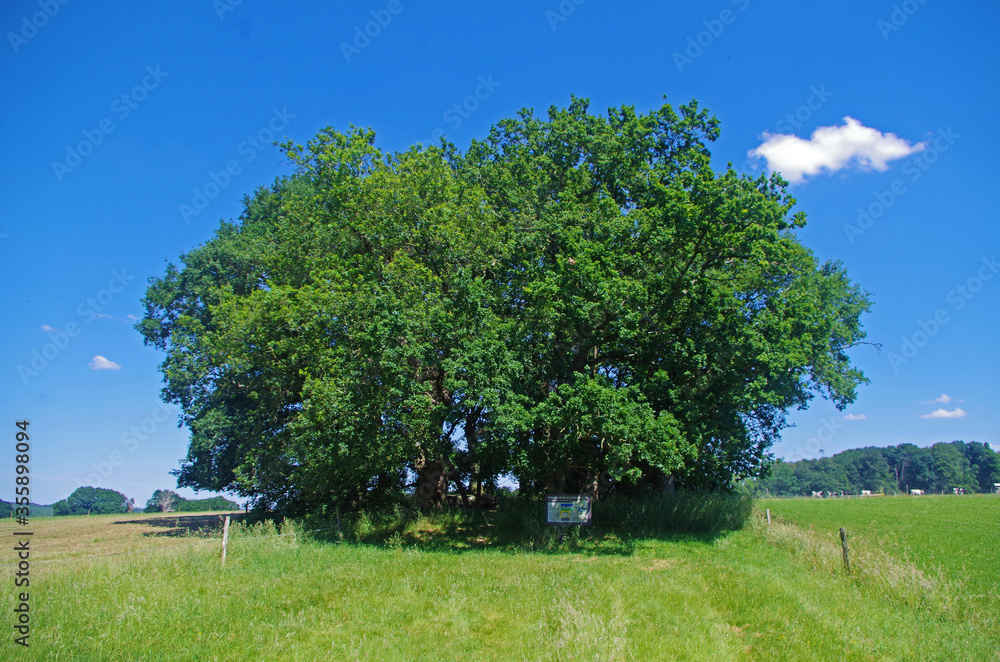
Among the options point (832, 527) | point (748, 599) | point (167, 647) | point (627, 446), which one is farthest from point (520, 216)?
point (832, 527)

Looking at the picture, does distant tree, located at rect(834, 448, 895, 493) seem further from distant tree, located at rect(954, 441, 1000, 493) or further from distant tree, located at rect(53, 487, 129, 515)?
distant tree, located at rect(53, 487, 129, 515)

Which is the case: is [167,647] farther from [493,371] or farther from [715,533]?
[715,533]

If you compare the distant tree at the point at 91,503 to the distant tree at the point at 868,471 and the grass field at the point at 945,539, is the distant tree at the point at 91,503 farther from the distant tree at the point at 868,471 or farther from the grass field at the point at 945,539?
the distant tree at the point at 868,471

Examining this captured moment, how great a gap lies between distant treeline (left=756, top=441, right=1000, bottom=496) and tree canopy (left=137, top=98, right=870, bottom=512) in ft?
449

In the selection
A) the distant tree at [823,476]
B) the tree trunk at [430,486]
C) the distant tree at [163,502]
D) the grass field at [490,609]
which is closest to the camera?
the grass field at [490,609]

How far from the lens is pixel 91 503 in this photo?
323ft

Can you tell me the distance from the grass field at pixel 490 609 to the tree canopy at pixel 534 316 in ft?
14.7

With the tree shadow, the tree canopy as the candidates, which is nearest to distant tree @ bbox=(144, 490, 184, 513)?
the tree shadow

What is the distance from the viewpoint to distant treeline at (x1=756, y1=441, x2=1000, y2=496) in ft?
497

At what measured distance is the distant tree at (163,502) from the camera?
3149 inches

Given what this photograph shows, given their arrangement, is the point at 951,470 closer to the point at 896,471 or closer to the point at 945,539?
the point at 896,471

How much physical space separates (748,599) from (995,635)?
4039mm

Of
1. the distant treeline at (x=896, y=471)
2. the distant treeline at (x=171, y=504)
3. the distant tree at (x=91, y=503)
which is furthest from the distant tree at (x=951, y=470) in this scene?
the distant tree at (x=91, y=503)

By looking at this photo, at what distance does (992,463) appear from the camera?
497 ft
